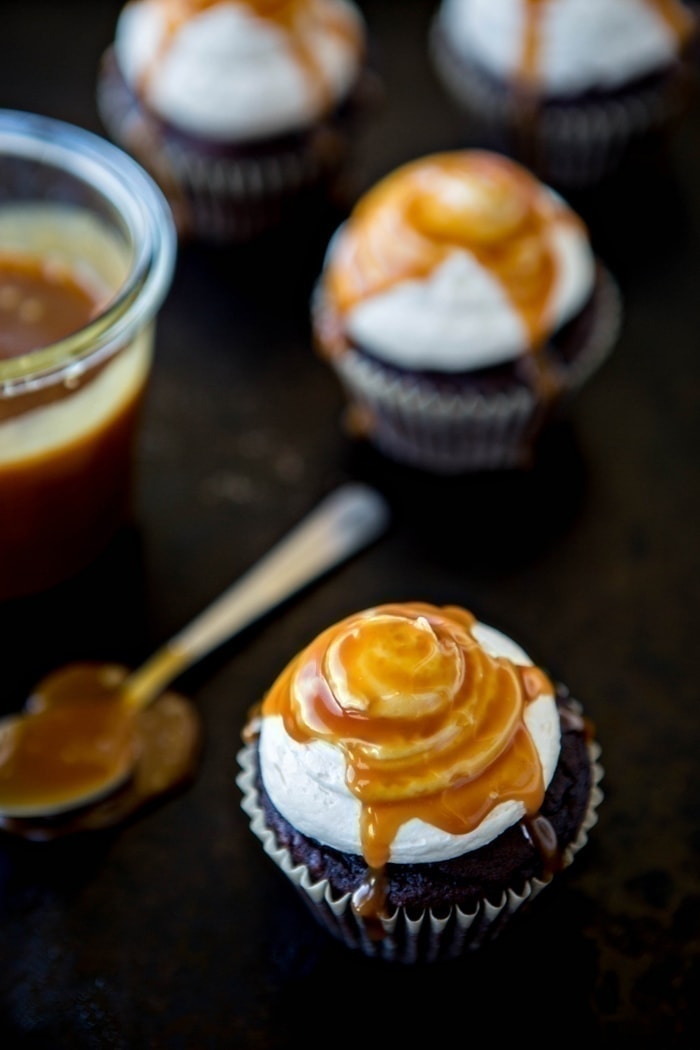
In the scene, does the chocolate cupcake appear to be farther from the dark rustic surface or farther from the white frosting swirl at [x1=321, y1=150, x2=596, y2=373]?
the white frosting swirl at [x1=321, y1=150, x2=596, y2=373]

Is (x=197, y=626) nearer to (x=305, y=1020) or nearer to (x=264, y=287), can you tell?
(x=305, y=1020)

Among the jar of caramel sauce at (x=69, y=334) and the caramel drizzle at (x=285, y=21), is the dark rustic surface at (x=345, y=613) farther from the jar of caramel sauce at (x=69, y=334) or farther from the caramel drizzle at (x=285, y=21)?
the caramel drizzle at (x=285, y=21)

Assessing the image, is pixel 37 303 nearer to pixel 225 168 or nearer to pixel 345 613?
pixel 225 168

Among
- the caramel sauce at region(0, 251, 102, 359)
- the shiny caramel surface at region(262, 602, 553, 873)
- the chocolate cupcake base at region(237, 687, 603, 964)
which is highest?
the caramel sauce at region(0, 251, 102, 359)

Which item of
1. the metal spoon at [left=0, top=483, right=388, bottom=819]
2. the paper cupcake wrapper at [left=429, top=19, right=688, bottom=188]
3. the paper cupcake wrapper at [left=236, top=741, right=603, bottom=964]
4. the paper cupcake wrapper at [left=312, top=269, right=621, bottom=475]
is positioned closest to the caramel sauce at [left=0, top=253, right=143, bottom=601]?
the metal spoon at [left=0, top=483, right=388, bottom=819]

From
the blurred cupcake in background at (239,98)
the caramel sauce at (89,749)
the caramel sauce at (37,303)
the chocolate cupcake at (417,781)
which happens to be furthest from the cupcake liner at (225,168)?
the chocolate cupcake at (417,781)

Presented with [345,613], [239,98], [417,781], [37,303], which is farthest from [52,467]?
[239,98]
